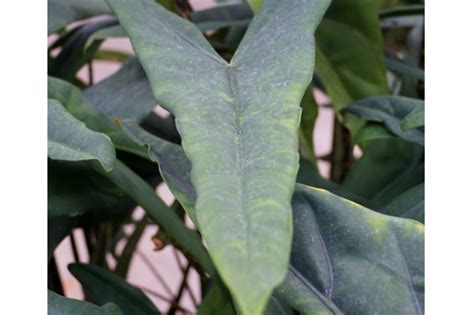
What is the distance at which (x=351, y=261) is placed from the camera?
0.87 ft

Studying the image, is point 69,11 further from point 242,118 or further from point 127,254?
point 242,118

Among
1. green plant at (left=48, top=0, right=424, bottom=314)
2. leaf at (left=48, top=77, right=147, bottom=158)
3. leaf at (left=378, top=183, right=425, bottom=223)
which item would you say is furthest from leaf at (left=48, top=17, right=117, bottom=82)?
leaf at (left=378, top=183, right=425, bottom=223)

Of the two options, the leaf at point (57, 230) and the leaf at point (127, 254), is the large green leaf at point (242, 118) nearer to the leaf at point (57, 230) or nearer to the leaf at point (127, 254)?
the leaf at point (57, 230)

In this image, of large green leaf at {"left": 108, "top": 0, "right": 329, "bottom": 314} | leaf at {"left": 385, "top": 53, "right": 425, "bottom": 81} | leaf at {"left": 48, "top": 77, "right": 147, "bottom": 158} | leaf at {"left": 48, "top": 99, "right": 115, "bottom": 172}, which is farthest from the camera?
leaf at {"left": 385, "top": 53, "right": 425, "bottom": 81}

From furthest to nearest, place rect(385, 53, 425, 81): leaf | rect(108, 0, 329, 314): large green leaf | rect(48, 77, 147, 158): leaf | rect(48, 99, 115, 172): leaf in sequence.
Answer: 1. rect(385, 53, 425, 81): leaf
2. rect(48, 77, 147, 158): leaf
3. rect(48, 99, 115, 172): leaf
4. rect(108, 0, 329, 314): large green leaf

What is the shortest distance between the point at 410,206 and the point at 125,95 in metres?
0.18

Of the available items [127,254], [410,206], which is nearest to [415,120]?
[410,206]

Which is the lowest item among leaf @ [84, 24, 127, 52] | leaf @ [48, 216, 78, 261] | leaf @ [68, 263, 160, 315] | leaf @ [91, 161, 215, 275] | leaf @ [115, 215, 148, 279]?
leaf @ [115, 215, 148, 279]

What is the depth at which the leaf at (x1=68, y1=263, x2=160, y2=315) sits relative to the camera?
14.8 inches

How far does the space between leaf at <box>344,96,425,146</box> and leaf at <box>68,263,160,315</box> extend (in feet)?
0.50
